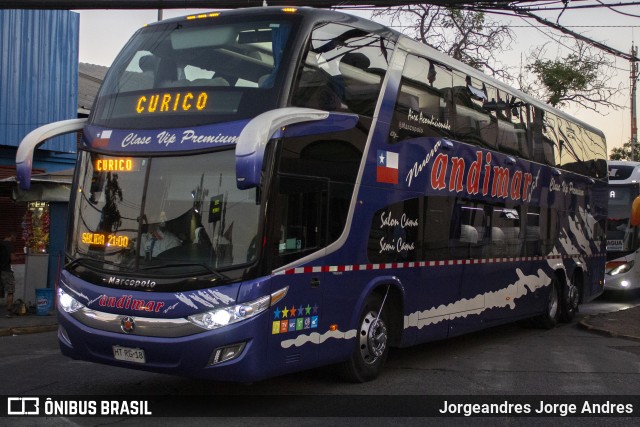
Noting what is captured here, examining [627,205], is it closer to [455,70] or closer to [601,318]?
[601,318]

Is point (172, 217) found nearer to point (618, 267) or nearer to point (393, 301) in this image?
point (393, 301)

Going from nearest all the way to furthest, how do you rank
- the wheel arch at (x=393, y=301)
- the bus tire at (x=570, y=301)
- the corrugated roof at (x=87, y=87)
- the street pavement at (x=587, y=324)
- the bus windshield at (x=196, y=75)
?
1. the bus windshield at (x=196, y=75)
2. the wheel arch at (x=393, y=301)
3. the street pavement at (x=587, y=324)
4. the bus tire at (x=570, y=301)
5. the corrugated roof at (x=87, y=87)

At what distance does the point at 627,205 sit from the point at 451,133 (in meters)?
12.3

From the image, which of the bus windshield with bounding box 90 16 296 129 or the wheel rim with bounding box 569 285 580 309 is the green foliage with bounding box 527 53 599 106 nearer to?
the wheel rim with bounding box 569 285 580 309

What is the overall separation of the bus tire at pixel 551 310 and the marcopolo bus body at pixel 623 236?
6.62 metres

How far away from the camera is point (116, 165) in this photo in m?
7.85

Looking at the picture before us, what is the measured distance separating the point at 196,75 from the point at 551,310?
9673 millimetres

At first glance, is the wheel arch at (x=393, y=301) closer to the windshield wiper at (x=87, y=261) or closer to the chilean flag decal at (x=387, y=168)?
the chilean flag decal at (x=387, y=168)

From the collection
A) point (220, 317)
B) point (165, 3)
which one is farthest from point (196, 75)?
point (165, 3)

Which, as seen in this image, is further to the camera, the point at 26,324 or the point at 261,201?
the point at 26,324

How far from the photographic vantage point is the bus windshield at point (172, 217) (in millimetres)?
7262

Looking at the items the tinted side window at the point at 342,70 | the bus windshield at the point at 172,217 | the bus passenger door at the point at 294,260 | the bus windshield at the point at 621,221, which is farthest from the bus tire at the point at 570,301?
the bus windshield at the point at 172,217

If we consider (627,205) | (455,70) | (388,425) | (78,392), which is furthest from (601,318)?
(78,392)

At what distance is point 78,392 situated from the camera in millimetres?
8266
